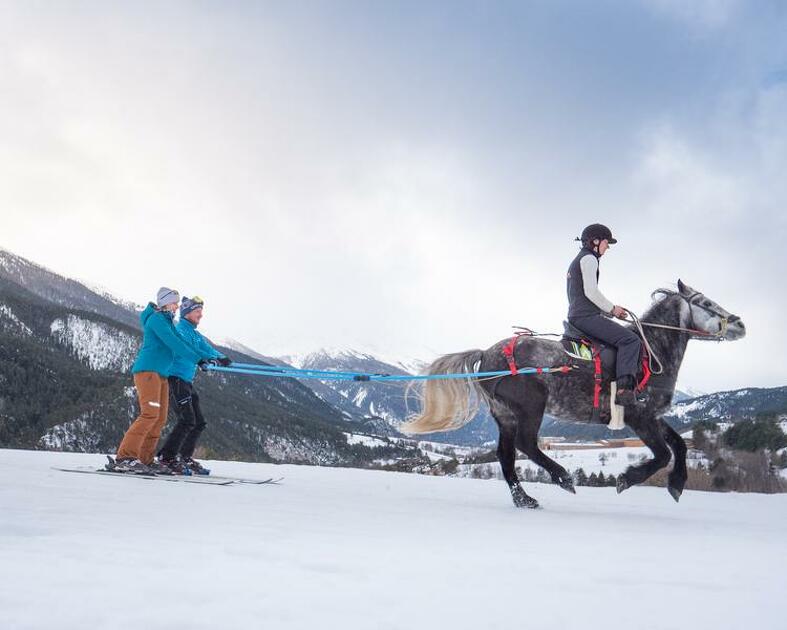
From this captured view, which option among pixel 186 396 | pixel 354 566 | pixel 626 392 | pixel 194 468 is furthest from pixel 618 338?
pixel 194 468

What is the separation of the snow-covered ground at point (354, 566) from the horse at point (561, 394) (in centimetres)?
90

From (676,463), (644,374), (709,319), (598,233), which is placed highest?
(598,233)

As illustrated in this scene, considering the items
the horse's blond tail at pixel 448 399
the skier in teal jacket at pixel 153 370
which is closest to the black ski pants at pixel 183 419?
the skier in teal jacket at pixel 153 370

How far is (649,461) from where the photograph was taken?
226 inches

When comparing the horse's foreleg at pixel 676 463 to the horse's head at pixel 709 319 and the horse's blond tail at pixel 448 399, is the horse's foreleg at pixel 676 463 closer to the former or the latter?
the horse's head at pixel 709 319

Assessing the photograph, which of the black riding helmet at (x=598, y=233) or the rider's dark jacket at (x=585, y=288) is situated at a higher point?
the black riding helmet at (x=598, y=233)

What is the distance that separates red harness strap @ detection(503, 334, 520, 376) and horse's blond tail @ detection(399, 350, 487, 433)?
55cm

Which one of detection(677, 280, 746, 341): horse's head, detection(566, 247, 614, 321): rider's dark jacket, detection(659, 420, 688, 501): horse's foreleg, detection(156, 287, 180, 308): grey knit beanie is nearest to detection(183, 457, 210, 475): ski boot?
detection(156, 287, 180, 308): grey knit beanie

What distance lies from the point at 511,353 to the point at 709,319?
2.31 metres

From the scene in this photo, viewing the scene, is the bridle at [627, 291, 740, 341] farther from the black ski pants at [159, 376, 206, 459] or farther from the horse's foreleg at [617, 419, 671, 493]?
the black ski pants at [159, 376, 206, 459]

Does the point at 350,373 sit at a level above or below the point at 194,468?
above

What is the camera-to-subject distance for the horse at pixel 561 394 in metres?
5.88

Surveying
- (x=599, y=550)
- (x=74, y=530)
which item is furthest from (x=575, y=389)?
(x=74, y=530)

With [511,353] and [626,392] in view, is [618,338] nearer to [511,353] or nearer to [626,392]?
[626,392]
